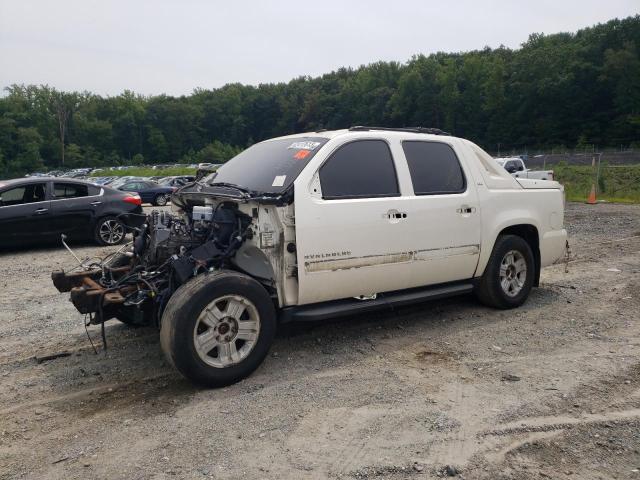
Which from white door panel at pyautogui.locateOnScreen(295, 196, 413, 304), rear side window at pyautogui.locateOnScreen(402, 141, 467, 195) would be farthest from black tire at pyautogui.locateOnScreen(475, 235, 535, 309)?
white door panel at pyautogui.locateOnScreen(295, 196, 413, 304)

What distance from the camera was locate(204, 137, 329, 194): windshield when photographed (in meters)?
4.59

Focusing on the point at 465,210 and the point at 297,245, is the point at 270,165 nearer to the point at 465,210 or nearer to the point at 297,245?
the point at 297,245

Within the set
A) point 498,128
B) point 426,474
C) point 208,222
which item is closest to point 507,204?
point 208,222

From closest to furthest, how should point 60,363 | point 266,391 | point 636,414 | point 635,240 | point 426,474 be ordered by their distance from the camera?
point 426,474 < point 636,414 < point 266,391 < point 60,363 < point 635,240

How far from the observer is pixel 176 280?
4410 millimetres

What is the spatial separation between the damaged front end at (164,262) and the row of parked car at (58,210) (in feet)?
17.8

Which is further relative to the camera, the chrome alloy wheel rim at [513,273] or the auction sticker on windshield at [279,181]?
the chrome alloy wheel rim at [513,273]

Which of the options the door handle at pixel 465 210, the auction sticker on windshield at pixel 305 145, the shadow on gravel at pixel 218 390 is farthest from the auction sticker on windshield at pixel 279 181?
the door handle at pixel 465 210

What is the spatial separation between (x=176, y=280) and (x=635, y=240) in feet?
31.4

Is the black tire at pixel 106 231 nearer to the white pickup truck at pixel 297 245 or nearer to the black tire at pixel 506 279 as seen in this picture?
the white pickup truck at pixel 297 245

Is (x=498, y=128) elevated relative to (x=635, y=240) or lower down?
elevated

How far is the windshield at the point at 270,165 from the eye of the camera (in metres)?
4.59

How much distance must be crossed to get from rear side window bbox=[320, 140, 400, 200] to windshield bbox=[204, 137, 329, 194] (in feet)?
0.69

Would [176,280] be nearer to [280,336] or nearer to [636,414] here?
[280,336]
